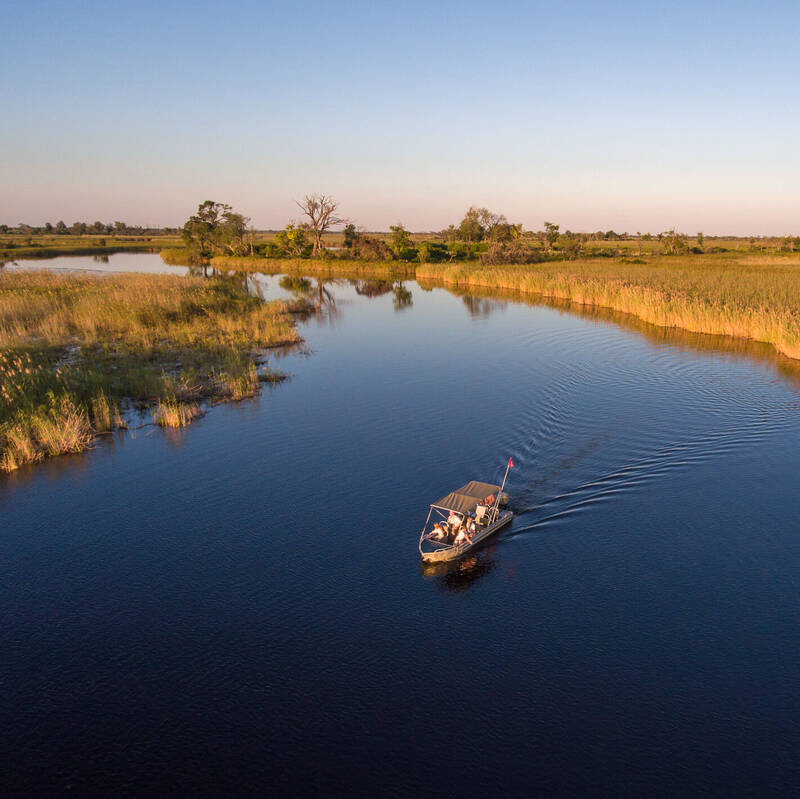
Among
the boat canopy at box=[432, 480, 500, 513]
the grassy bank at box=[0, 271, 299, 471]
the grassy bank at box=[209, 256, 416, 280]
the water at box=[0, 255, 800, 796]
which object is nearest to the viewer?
the water at box=[0, 255, 800, 796]

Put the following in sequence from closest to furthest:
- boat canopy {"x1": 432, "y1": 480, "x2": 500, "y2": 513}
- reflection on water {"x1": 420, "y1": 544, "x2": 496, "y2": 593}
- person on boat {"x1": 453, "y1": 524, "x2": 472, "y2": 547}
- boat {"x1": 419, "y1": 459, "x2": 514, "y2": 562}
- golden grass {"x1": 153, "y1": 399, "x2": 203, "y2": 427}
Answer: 1. reflection on water {"x1": 420, "y1": 544, "x2": 496, "y2": 593}
2. boat {"x1": 419, "y1": 459, "x2": 514, "y2": 562}
3. person on boat {"x1": 453, "y1": 524, "x2": 472, "y2": 547}
4. boat canopy {"x1": 432, "y1": 480, "x2": 500, "y2": 513}
5. golden grass {"x1": 153, "y1": 399, "x2": 203, "y2": 427}

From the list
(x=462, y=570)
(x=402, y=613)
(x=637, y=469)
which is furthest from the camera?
(x=637, y=469)

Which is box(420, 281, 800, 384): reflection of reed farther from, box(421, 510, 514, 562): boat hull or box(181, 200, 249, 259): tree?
box(181, 200, 249, 259): tree

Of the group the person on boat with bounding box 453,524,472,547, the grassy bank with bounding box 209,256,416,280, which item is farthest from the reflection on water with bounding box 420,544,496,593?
the grassy bank with bounding box 209,256,416,280

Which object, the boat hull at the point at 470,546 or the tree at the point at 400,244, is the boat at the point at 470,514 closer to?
the boat hull at the point at 470,546

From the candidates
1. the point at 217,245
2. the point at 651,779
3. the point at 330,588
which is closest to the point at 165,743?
the point at 330,588

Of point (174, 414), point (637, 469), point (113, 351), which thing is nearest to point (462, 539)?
point (637, 469)

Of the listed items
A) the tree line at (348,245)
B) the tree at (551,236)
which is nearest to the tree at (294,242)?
the tree line at (348,245)

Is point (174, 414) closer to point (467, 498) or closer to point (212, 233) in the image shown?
point (467, 498)

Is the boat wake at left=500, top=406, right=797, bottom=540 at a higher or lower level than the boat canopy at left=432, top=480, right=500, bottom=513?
lower
